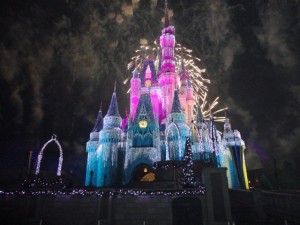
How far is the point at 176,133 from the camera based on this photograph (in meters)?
48.1

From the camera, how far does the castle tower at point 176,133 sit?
46531 mm

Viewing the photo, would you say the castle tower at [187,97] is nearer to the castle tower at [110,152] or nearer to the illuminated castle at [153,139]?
the illuminated castle at [153,139]

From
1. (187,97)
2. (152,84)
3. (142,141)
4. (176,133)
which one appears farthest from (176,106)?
(152,84)

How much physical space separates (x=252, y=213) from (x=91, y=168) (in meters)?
34.9

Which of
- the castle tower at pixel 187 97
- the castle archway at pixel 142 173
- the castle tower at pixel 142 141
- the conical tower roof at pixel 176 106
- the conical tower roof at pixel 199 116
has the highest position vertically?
the castle tower at pixel 187 97

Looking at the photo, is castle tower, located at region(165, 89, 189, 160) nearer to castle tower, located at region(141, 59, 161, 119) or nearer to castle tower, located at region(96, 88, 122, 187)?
castle tower, located at region(141, 59, 161, 119)

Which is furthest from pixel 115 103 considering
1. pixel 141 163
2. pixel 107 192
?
pixel 107 192

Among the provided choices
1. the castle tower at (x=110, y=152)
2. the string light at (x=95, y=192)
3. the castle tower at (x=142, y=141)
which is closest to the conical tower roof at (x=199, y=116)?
the castle tower at (x=142, y=141)

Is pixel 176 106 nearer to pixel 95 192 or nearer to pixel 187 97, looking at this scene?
pixel 187 97

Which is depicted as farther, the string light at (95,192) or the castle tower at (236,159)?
the castle tower at (236,159)

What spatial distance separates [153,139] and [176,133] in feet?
14.9

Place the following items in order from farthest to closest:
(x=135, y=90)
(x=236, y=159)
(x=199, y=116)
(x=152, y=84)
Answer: (x=152, y=84) < (x=135, y=90) < (x=199, y=116) < (x=236, y=159)

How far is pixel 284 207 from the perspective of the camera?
21906mm

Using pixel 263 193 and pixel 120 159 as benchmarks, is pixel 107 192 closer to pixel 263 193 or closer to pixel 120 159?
pixel 263 193
